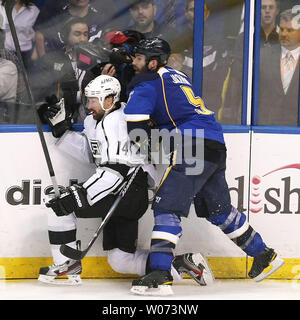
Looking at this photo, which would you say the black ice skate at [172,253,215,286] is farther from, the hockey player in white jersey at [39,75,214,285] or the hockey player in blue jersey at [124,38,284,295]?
the hockey player in blue jersey at [124,38,284,295]

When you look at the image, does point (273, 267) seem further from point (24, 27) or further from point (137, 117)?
point (24, 27)

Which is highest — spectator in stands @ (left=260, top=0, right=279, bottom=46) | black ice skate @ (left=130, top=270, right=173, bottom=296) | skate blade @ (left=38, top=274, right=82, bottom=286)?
spectator in stands @ (left=260, top=0, right=279, bottom=46)

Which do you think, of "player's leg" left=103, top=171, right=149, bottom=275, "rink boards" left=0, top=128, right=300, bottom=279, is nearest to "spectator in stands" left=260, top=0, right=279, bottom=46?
"rink boards" left=0, top=128, right=300, bottom=279

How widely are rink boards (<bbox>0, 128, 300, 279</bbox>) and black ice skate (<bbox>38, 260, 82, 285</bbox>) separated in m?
0.15

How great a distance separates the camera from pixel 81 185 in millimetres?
4957

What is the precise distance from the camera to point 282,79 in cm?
533

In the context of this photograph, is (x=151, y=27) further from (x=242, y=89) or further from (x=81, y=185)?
(x=81, y=185)

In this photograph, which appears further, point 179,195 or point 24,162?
point 24,162

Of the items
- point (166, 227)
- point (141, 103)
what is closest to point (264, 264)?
point (166, 227)

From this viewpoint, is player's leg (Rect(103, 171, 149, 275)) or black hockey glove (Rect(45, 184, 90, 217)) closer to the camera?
black hockey glove (Rect(45, 184, 90, 217))

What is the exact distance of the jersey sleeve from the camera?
15.5 ft

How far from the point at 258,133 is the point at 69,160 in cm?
108
